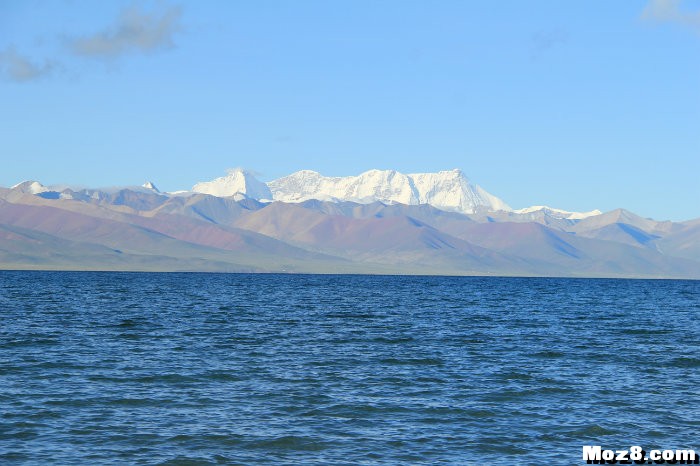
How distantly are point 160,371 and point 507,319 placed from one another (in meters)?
46.5

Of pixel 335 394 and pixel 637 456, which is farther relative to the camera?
pixel 335 394

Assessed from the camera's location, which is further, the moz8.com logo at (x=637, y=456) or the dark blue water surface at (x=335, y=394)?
the dark blue water surface at (x=335, y=394)

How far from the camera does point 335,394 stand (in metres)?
36.8

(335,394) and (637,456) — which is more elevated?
(335,394)

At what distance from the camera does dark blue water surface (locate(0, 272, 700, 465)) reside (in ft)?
92.6

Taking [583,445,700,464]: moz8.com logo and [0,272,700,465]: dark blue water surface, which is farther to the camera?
[0,272,700,465]: dark blue water surface

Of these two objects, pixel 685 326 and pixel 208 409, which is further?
pixel 685 326

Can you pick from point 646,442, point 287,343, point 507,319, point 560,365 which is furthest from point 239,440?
point 507,319

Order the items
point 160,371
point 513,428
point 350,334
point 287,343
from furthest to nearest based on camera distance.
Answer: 1. point 350,334
2. point 287,343
3. point 160,371
4. point 513,428

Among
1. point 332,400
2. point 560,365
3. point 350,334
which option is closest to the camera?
point 332,400

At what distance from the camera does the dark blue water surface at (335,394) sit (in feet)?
92.6

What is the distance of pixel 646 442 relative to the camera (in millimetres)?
29391

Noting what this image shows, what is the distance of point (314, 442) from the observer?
28859 mm

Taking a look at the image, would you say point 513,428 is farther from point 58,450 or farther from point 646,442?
point 58,450
